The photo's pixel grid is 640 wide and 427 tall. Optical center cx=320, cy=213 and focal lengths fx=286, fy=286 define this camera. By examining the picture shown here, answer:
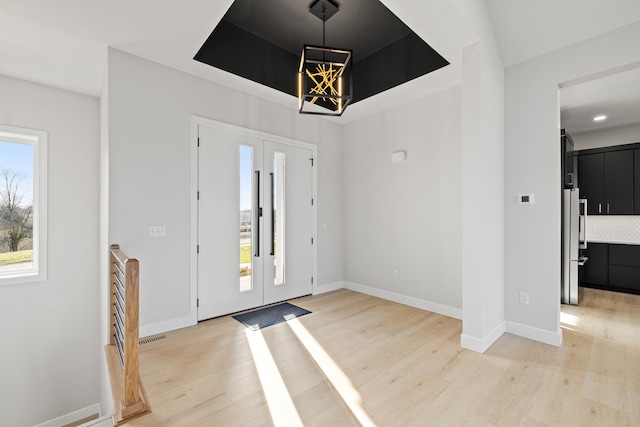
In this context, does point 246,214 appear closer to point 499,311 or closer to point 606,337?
point 499,311

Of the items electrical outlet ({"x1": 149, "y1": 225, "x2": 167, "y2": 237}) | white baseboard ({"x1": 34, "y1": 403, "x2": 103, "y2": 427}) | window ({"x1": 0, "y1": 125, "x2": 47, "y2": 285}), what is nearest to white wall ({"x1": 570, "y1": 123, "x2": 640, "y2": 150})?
electrical outlet ({"x1": 149, "y1": 225, "x2": 167, "y2": 237})

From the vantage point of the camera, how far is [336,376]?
2299 millimetres

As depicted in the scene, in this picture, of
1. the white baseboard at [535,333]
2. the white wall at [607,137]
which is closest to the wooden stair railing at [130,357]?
the white baseboard at [535,333]

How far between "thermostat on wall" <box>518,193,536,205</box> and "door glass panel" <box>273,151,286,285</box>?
9.56 feet

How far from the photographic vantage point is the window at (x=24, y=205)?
11.1 ft

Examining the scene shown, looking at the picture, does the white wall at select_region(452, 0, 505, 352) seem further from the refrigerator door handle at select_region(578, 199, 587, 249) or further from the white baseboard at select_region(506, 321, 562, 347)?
the refrigerator door handle at select_region(578, 199, 587, 249)

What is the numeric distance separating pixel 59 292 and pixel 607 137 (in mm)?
8999

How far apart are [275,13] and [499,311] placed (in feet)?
13.3

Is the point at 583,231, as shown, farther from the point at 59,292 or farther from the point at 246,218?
the point at 59,292

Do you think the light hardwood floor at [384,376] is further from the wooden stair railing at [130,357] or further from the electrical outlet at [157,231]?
the electrical outlet at [157,231]

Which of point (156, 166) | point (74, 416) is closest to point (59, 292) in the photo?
point (74, 416)

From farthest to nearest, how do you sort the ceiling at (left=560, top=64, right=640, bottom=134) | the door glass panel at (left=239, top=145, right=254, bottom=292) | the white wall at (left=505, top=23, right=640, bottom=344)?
1. the door glass panel at (left=239, top=145, right=254, bottom=292)
2. the ceiling at (left=560, top=64, right=640, bottom=134)
3. the white wall at (left=505, top=23, right=640, bottom=344)

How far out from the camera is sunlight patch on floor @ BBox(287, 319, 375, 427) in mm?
1872

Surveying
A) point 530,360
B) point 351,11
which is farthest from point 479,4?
point 530,360
